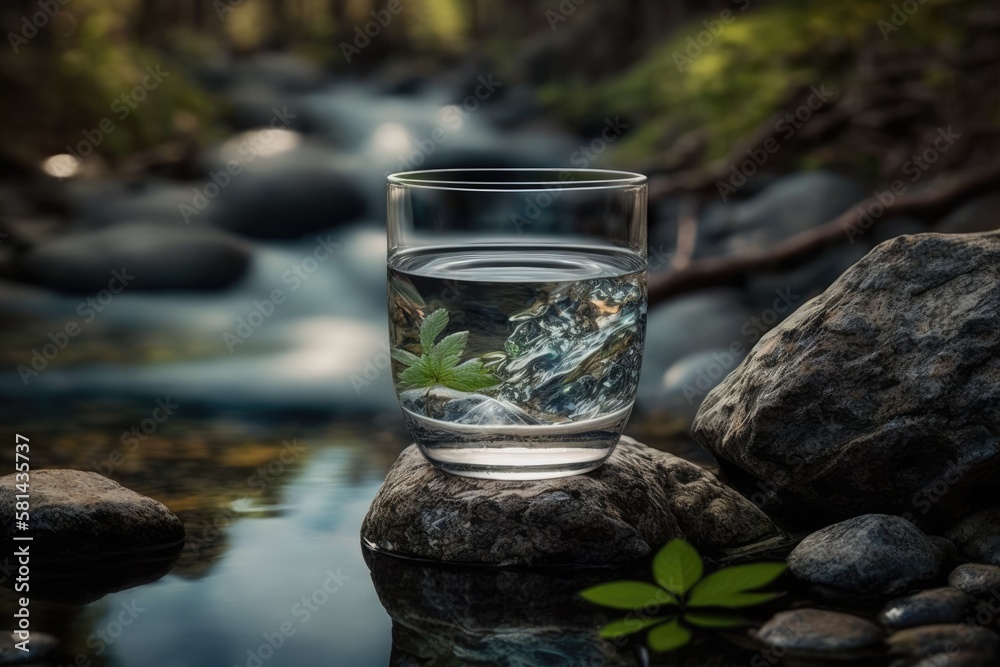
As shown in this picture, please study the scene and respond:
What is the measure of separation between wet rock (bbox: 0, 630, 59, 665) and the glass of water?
3.41 feet

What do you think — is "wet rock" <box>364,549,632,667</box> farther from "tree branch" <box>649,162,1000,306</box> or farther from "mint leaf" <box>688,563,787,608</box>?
"tree branch" <box>649,162,1000,306</box>

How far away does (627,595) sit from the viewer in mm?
2611

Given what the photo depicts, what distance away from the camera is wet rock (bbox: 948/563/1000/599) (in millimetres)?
2688

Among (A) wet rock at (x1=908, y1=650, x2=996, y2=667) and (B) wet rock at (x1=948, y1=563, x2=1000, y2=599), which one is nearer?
(A) wet rock at (x1=908, y1=650, x2=996, y2=667)

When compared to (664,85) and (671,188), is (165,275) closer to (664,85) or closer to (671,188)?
(671,188)

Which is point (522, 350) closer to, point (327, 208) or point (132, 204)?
point (327, 208)

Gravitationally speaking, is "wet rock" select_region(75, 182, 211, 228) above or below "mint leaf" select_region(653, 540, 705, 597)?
below

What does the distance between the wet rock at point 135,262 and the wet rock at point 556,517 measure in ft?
Answer: 14.6

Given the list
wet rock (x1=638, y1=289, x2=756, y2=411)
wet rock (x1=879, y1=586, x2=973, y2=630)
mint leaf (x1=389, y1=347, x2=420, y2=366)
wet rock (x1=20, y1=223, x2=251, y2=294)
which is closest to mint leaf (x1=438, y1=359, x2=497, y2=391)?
mint leaf (x1=389, y1=347, x2=420, y2=366)

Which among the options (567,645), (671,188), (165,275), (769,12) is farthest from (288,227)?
(567,645)

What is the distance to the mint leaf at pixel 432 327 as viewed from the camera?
282cm

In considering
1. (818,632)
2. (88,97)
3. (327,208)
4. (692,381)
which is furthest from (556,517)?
(88,97)

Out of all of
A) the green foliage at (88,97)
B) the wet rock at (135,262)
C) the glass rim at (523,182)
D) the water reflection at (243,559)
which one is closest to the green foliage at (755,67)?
the wet rock at (135,262)

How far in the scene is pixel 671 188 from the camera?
780cm
